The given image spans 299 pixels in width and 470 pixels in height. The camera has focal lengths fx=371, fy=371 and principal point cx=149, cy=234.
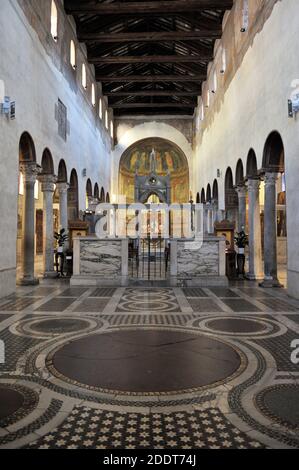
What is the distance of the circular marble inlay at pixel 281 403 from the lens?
3188 mm

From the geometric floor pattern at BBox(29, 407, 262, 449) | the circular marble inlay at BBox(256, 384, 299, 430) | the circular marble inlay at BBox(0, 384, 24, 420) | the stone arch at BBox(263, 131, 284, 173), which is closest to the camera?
the geometric floor pattern at BBox(29, 407, 262, 449)

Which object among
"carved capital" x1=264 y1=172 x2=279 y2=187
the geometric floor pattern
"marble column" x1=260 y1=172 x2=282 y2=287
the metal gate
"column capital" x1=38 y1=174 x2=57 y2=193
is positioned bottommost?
the geometric floor pattern

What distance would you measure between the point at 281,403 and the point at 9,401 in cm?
260

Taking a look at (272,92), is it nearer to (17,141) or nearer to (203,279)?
(203,279)

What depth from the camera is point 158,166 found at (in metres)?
34.8

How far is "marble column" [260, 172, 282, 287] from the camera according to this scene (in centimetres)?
1187

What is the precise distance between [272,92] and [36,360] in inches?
381

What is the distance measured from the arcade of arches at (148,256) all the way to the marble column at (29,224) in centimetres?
5

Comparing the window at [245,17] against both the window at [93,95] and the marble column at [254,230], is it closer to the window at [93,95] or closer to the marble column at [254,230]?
the marble column at [254,230]

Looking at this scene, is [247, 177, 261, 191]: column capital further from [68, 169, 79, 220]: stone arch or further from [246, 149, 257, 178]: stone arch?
[68, 169, 79, 220]: stone arch

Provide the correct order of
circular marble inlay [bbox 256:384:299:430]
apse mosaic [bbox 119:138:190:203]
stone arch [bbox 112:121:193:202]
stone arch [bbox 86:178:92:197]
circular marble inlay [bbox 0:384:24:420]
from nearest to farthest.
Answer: circular marble inlay [bbox 256:384:299:430] → circular marble inlay [bbox 0:384:24:420] → stone arch [bbox 86:178:92:197] → stone arch [bbox 112:121:193:202] → apse mosaic [bbox 119:138:190:203]

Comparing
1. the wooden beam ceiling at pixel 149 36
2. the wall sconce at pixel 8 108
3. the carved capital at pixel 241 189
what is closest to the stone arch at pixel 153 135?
the wooden beam ceiling at pixel 149 36

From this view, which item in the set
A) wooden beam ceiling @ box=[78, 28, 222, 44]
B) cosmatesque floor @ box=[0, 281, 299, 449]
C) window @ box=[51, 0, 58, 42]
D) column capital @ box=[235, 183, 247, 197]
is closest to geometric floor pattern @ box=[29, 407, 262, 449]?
cosmatesque floor @ box=[0, 281, 299, 449]

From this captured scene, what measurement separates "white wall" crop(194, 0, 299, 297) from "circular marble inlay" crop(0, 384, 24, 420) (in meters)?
7.43
